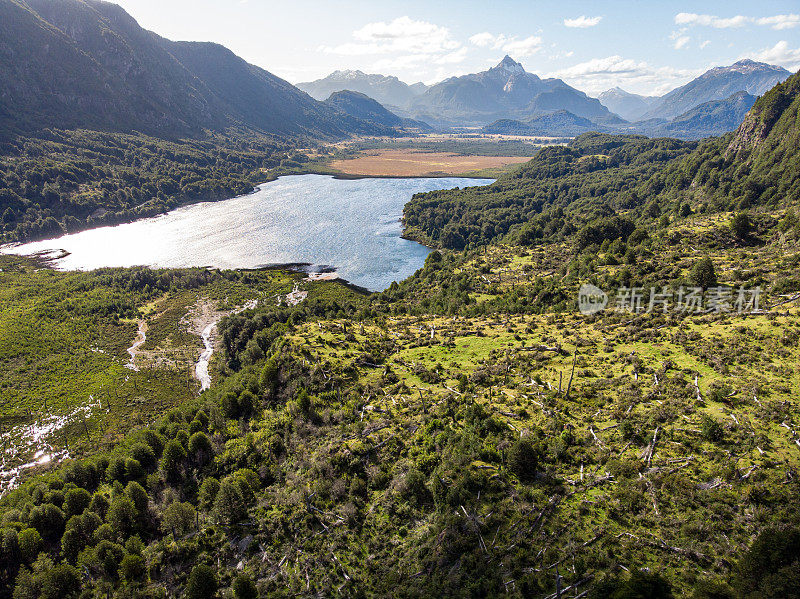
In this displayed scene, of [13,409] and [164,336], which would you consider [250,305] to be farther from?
[13,409]

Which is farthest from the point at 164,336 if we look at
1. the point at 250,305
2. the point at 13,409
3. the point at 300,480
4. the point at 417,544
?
the point at 417,544

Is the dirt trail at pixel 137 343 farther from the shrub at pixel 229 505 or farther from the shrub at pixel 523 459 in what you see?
the shrub at pixel 523 459

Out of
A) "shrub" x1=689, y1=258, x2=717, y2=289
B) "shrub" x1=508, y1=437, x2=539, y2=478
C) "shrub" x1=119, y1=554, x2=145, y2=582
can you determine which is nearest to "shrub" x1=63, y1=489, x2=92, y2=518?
"shrub" x1=119, y1=554, x2=145, y2=582

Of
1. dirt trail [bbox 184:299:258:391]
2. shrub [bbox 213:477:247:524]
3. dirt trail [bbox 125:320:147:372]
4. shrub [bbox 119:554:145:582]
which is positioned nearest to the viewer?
shrub [bbox 119:554:145:582]

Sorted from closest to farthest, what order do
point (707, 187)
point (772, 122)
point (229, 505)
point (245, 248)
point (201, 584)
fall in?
point (201, 584) < point (229, 505) < point (772, 122) < point (707, 187) < point (245, 248)

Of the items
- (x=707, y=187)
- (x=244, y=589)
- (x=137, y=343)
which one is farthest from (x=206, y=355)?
(x=707, y=187)

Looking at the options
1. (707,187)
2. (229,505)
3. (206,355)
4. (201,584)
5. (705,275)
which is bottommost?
(206,355)

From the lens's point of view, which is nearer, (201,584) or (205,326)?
(201,584)

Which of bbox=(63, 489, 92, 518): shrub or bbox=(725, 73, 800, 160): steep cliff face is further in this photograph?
bbox=(725, 73, 800, 160): steep cliff face

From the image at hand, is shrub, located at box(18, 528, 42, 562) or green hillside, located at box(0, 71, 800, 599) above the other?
green hillside, located at box(0, 71, 800, 599)

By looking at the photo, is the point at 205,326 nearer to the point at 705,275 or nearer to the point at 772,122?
the point at 705,275

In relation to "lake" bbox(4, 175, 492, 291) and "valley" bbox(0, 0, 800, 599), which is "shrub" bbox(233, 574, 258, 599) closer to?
"valley" bbox(0, 0, 800, 599)
